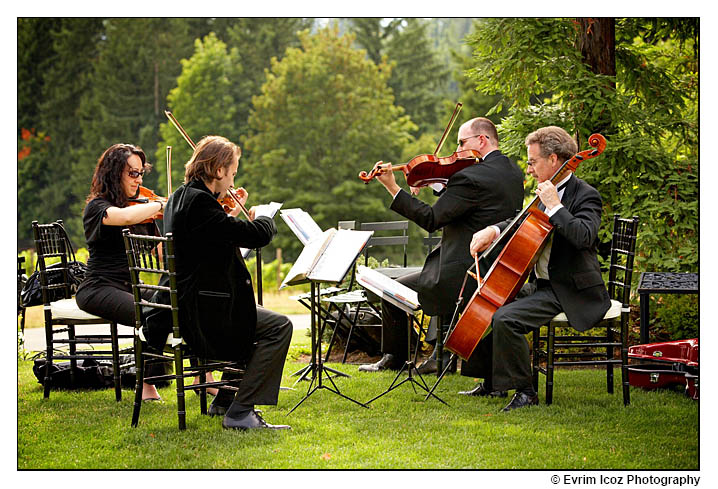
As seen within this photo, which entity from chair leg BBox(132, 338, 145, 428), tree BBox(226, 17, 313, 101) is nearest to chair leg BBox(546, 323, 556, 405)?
chair leg BBox(132, 338, 145, 428)

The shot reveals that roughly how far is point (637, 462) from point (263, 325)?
2.00 metres

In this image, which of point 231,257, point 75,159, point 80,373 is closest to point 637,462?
point 231,257

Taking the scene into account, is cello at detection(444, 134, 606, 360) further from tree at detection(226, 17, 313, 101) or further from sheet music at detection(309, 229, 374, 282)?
tree at detection(226, 17, 313, 101)

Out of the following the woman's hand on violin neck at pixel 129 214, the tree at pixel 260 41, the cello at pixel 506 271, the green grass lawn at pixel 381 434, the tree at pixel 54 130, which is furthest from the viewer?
the tree at pixel 260 41

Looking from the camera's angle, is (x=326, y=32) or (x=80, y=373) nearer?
(x=80, y=373)

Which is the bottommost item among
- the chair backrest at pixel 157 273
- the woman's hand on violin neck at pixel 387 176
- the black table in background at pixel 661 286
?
the black table in background at pixel 661 286

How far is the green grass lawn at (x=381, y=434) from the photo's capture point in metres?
3.74

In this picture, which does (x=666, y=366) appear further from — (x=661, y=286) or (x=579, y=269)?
(x=579, y=269)

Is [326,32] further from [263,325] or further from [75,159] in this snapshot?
[263,325]

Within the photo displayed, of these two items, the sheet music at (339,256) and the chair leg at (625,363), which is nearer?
the sheet music at (339,256)

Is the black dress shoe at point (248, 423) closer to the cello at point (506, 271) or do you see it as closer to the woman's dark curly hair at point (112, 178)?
the cello at point (506, 271)

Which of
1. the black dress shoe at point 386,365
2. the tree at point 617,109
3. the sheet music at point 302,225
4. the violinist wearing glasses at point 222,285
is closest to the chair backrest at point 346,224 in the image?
the black dress shoe at point 386,365

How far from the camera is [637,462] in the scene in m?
3.69

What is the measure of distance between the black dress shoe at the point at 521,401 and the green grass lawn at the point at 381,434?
0.06 meters
